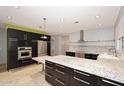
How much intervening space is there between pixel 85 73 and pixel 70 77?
460 mm

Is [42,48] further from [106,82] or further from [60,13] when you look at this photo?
[106,82]

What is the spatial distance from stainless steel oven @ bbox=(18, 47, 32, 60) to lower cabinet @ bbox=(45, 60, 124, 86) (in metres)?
2.26

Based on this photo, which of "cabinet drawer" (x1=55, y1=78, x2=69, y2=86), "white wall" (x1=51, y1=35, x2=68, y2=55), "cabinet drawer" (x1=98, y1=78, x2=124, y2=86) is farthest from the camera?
"white wall" (x1=51, y1=35, x2=68, y2=55)

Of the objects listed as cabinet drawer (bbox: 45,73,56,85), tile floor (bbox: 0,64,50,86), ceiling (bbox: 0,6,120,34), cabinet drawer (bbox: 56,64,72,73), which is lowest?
tile floor (bbox: 0,64,50,86)

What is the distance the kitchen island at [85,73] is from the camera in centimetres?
121

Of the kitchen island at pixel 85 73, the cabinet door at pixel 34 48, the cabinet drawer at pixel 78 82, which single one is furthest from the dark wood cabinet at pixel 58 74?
the cabinet door at pixel 34 48

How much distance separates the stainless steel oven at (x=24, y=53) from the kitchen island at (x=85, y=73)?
2258mm

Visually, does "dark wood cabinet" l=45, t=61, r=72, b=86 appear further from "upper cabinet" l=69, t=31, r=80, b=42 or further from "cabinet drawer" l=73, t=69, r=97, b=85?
"upper cabinet" l=69, t=31, r=80, b=42

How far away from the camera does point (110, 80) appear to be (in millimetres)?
1181

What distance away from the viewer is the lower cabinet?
→ 4.29 ft

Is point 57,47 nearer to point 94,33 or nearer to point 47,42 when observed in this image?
point 47,42

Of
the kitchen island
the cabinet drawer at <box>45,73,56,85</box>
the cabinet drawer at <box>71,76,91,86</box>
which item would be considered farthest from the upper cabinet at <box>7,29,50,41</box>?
the cabinet drawer at <box>71,76,91,86</box>

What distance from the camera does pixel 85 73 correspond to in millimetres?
1532

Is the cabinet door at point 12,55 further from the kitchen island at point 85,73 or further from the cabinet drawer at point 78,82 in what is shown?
the cabinet drawer at point 78,82
